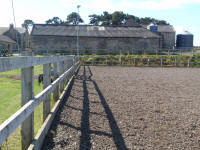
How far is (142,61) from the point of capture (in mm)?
27812

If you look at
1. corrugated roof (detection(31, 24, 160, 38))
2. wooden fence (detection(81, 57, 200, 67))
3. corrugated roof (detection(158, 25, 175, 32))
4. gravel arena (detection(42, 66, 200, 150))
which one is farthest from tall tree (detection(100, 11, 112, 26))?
gravel arena (detection(42, 66, 200, 150))

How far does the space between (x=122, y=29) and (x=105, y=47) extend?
6.88m

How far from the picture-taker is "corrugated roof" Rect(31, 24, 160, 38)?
45.6 metres

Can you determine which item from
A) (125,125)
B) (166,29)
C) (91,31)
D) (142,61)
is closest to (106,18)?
(166,29)

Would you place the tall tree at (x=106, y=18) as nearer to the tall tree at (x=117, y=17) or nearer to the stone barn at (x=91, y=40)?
the tall tree at (x=117, y=17)

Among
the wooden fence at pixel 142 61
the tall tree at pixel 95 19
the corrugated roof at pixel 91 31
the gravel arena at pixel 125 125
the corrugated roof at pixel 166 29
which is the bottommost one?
the gravel arena at pixel 125 125

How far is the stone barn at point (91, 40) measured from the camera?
1752 inches

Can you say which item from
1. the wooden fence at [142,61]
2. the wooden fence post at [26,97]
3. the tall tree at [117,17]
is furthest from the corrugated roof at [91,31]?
the tall tree at [117,17]

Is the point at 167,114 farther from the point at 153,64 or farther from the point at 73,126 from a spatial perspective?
the point at 153,64

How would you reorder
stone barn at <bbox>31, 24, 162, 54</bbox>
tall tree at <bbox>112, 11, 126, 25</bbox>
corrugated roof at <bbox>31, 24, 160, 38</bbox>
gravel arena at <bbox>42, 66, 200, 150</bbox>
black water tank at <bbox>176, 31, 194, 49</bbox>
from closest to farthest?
gravel arena at <bbox>42, 66, 200, 150</bbox> < stone barn at <bbox>31, 24, 162, 54</bbox> < corrugated roof at <bbox>31, 24, 160, 38</bbox> < black water tank at <bbox>176, 31, 194, 49</bbox> < tall tree at <bbox>112, 11, 126, 25</bbox>

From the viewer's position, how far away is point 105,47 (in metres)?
46.0

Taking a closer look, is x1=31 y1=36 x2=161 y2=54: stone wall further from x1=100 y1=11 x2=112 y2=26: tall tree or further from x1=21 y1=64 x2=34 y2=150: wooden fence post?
x1=100 y1=11 x2=112 y2=26: tall tree

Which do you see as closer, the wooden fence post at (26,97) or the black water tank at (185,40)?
the wooden fence post at (26,97)

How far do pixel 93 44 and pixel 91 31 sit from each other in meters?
3.87
